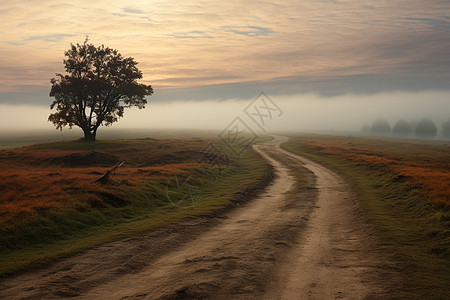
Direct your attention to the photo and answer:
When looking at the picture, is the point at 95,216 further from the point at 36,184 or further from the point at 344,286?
the point at 344,286

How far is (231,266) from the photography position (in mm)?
12688

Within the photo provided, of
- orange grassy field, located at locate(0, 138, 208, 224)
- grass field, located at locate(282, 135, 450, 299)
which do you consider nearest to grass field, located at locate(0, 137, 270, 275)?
orange grassy field, located at locate(0, 138, 208, 224)

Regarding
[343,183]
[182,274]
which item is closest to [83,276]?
[182,274]

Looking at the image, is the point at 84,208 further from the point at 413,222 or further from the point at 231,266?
the point at 413,222

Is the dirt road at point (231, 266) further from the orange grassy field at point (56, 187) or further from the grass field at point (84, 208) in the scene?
the orange grassy field at point (56, 187)

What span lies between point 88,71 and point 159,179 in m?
56.2

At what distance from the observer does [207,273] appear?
12.0 m

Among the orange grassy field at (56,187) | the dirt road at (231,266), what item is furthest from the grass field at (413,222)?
the orange grassy field at (56,187)

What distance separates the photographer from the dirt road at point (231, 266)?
10750 millimetres

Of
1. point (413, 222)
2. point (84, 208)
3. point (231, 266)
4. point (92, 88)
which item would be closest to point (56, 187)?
point (84, 208)

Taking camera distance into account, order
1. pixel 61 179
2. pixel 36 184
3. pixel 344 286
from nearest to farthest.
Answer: pixel 344 286 → pixel 36 184 → pixel 61 179

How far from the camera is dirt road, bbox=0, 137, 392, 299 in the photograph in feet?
35.3

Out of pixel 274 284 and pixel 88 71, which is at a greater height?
pixel 88 71

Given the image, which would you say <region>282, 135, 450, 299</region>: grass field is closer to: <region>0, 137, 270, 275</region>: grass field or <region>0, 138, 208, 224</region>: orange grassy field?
<region>0, 137, 270, 275</region>: grass field
